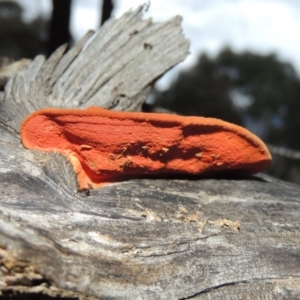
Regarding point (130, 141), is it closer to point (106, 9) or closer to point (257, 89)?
point (106, 9)

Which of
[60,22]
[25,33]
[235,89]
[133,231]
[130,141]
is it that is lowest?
[133,231]

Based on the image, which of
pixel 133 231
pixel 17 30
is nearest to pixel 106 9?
pixel 133 231

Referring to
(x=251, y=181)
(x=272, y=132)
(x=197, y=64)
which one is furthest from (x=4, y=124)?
→ (x=272, y=132)

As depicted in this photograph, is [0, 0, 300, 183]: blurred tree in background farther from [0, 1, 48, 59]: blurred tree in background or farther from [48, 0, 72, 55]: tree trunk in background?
[48, 0, 72, 55]: tree trunk in background

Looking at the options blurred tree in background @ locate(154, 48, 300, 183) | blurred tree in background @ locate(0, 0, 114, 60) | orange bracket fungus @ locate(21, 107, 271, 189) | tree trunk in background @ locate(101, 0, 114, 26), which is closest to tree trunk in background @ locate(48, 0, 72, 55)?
blurred tree in background @ locate(0, 0, 114, 60)

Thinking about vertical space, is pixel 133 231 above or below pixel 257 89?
below

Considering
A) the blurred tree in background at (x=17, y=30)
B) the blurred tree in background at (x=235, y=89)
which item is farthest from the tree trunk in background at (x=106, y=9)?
the blurred tree in background at (x=17, y=30)

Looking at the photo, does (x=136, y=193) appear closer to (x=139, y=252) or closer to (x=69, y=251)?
(x=139, y=252)

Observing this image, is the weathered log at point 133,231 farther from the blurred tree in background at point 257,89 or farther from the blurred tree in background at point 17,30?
the blurred tree in background at point 257,89
